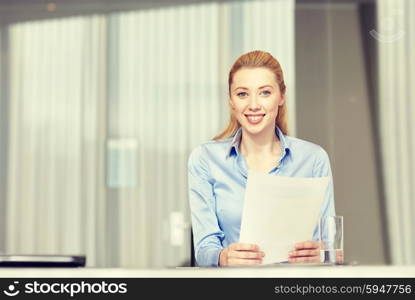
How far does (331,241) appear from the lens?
183 cm

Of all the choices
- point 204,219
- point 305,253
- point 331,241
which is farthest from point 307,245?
point 204,219

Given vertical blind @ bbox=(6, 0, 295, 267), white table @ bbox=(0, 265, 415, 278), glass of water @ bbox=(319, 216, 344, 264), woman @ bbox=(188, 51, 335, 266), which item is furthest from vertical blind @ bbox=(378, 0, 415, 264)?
white table @ bbox=(0, 265, 415, 278)

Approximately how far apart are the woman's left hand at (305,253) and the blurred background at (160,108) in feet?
9.11

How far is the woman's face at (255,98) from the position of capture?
246cm

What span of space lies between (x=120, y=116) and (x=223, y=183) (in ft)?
8.30

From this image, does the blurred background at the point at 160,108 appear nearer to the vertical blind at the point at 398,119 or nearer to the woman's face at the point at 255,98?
the vertical blind at the point at 398,119

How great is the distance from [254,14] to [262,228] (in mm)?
3103

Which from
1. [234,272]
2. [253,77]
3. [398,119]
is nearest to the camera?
[234,272]

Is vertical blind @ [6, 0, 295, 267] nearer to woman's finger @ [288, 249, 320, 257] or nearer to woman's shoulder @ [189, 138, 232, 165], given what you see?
woman's shoulder @ [189, 138, 232, 165]

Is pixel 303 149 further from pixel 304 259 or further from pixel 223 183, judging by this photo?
pixel 304 259

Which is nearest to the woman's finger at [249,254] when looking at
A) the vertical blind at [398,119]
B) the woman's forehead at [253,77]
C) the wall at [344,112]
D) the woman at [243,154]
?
the woman at [243,154]

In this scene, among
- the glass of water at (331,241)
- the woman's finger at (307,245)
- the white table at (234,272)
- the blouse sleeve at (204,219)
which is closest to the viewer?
the white table at (234,272)

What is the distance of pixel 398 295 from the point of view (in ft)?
4.25

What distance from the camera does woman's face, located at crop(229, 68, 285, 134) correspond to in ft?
8.07
